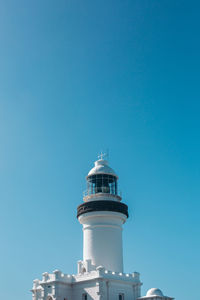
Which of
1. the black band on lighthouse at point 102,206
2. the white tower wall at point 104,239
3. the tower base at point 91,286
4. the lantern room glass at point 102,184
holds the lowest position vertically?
the tower base at point 91,286

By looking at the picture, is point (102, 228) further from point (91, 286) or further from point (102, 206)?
point (91, 286)

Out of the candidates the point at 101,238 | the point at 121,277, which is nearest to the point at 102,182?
the point at 101,238

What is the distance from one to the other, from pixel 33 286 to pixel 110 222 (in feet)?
31.0

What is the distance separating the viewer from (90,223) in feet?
125

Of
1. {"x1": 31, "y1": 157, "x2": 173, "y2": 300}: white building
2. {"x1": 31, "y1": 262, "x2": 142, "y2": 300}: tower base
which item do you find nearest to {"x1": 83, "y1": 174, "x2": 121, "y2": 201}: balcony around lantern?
{"x1": 31, "y1": 157, "x2": 173, "y2": 300}: white building

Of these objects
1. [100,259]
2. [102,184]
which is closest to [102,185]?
[102,184]

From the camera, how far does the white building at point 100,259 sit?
33.8 m

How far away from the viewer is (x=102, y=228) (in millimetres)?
37625

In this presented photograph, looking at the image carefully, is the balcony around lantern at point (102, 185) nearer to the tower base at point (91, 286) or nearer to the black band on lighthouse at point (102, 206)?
the black band on lighthouse at point (102, 206)

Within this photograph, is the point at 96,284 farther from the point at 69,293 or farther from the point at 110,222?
the point at 110,222

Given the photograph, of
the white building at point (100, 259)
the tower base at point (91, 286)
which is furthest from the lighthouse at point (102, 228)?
the tower base at point (91, 286)

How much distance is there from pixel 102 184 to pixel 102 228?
459 centimetres

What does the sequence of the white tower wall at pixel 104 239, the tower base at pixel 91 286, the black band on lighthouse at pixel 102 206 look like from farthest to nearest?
the black band on lighthouse at pixel 102 206
the white tower wall at pixel 104 239
the tower base at pixel 91 286

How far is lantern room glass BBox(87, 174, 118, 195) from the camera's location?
40.2 meters
